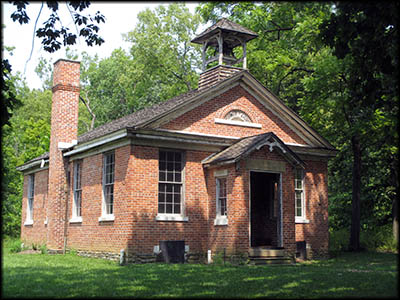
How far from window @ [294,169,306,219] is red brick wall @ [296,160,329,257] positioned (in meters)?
0.17

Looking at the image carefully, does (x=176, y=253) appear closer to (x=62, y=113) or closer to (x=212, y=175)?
(x=212, y=175)

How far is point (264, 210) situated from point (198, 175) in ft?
12.4

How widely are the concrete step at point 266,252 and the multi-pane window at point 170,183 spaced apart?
304 cm

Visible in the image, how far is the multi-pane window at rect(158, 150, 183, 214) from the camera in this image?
59.9 ft

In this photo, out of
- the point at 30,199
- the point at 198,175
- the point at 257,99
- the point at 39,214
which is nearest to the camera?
the point at 198,175

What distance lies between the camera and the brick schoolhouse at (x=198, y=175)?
692 inches

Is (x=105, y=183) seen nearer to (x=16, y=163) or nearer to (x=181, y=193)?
(x=181, y=193)

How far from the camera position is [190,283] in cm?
1109

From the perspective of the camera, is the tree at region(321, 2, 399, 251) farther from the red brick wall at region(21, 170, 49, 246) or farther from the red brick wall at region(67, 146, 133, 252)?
the red brick wall at region(21, 170, 49, 246)

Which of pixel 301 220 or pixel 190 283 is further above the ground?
pixel 301 220

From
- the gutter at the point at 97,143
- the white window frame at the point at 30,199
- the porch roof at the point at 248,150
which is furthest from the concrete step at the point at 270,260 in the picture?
the white window frame at the point at 30,199

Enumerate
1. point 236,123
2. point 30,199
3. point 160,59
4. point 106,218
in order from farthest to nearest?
point 160,59 < point 30,199 < point 236,123 < point 106,218

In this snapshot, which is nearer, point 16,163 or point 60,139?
point 60,139

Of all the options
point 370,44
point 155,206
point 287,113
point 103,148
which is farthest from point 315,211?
point 370,44
